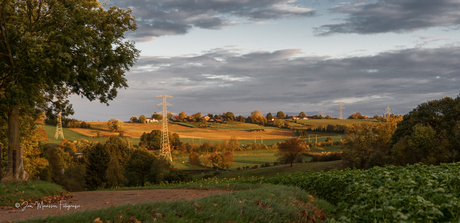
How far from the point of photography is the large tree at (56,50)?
16688mm

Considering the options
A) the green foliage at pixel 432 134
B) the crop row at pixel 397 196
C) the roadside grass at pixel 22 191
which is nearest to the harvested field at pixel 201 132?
the green foliage at pixel 432 134

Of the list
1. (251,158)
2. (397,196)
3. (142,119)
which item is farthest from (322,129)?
(397,196)

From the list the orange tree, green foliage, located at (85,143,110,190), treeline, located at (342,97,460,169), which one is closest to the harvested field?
the orange tree

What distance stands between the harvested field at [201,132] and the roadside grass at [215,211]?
9701 cm

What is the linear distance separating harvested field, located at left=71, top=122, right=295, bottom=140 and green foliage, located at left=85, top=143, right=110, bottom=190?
62128 millimetres

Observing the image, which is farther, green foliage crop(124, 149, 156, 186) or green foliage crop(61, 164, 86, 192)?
green foliage crop(124, 149, 156, 186)

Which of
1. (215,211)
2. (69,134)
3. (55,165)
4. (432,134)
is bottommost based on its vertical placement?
(55,165)

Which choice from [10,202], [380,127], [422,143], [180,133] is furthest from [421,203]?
[180,133]

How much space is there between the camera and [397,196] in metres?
7.20

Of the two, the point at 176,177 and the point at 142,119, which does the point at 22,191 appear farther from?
the point at 142,119

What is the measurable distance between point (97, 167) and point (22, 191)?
3497cm

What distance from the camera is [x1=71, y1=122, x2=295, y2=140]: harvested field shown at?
109 metres

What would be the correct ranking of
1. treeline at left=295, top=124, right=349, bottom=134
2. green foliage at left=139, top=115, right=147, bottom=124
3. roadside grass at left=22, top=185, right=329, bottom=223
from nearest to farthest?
roadside grass at left=22, top=185, right=329, bottom=223 → treeline at left=295, top=124, right=349, bottom=134 → green foliage at left=139, top=115, right=147, bottom=124

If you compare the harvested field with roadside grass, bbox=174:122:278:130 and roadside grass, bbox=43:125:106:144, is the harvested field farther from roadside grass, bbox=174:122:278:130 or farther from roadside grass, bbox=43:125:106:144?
roadside grass, bbox=43:125:106:144
